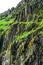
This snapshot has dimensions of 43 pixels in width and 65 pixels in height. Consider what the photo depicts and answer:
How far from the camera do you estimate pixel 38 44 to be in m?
123

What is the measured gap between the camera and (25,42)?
13075cm

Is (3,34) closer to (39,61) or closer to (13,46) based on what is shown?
(13,46)

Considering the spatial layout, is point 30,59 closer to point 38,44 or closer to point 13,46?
point 38,44

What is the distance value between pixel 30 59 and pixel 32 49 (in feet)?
11.8

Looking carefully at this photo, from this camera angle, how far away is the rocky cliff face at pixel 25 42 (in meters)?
123

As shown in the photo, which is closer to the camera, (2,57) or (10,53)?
(10,53)

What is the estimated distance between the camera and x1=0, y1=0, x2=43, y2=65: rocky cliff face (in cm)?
12294

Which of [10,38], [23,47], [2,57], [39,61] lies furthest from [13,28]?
[39,61]

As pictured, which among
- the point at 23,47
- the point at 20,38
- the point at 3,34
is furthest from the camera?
the point at 3,34

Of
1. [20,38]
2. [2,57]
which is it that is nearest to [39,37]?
[20,38]

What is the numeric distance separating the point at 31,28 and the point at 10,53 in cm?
1671

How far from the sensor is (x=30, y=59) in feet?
405

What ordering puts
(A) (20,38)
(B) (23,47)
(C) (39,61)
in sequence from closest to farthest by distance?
1. (C) (39,61)
2. (B) (23,47)
3. (A) (20,38)

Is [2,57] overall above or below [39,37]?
below
